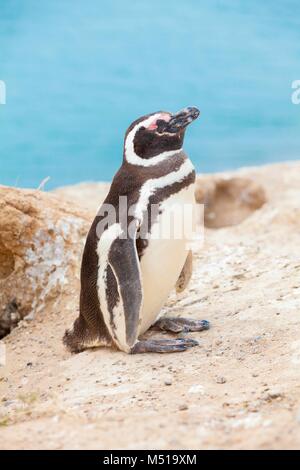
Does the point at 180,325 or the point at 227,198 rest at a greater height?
the point at 227,198

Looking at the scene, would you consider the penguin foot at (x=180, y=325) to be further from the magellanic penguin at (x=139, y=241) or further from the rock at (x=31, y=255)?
the rock at (x=31, y=255)

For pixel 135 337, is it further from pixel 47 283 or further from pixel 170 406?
pixel 47 283

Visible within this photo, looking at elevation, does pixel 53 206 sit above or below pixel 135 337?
above

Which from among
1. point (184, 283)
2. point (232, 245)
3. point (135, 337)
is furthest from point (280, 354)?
point (232, 245)

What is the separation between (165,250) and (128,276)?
34 centimetres

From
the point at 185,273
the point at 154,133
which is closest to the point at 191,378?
the point at 185,273

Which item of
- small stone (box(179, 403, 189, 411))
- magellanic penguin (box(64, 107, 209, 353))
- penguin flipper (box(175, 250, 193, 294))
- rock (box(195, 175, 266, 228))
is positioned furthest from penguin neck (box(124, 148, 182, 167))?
rock (box(195, 175, 266, 228))

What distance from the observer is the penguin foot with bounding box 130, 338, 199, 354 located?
179 inches

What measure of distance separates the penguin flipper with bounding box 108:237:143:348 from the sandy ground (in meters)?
0.30

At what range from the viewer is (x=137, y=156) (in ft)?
15.1

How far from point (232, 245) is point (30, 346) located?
8.39 feet

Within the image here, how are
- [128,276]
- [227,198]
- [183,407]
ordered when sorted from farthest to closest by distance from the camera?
[227,198]
[128,276]
[183,407]

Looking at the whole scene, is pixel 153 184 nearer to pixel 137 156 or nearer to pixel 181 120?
pixel 137 156
